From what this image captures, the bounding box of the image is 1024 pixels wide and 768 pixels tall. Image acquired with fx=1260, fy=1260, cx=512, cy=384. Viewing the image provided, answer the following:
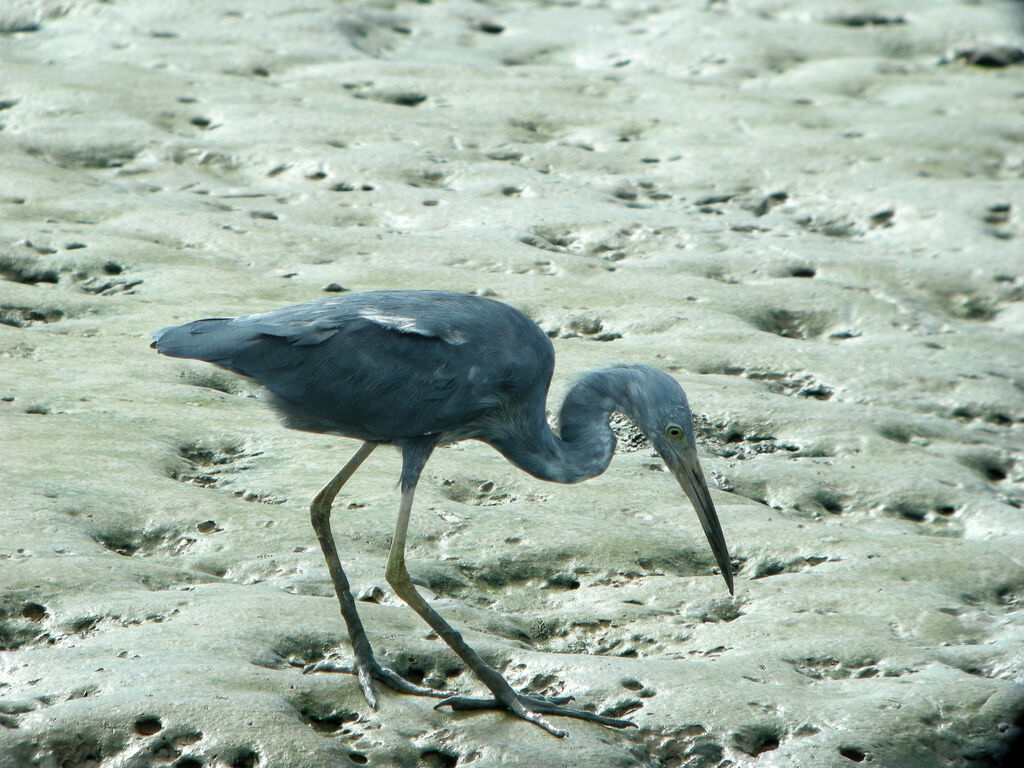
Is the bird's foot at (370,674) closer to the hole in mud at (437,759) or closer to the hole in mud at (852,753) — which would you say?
the hole in mud at (437,759)

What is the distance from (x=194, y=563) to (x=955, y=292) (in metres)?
5.15

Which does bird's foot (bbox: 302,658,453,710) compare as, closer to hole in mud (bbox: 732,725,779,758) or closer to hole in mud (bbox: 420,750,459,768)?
hole in mud (bbox: 420,750,459,768)

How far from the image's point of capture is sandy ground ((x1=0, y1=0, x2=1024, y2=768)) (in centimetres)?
377

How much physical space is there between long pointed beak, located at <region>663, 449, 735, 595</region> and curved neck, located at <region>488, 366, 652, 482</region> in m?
0.21

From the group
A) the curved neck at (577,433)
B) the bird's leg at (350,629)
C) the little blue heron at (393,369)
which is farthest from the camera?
the curved neck at (577,433)

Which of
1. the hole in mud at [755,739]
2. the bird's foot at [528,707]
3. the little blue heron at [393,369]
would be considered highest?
the little blue heron at [393,369]

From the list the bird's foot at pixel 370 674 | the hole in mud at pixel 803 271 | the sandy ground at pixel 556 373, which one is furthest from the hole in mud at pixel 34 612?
the hole in mud at pixel 803 271

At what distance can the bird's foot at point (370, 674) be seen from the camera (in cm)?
374

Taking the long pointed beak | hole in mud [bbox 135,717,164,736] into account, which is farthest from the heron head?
hole in mud [bbox 135,717,164,736]

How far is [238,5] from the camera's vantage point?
36.4 ft

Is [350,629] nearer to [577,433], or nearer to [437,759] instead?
[437,759]

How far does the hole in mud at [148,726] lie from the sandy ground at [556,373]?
0.02 m

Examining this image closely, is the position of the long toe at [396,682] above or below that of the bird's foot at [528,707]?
above

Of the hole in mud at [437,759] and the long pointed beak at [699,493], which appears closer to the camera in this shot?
the hole in mud at [437,759]
